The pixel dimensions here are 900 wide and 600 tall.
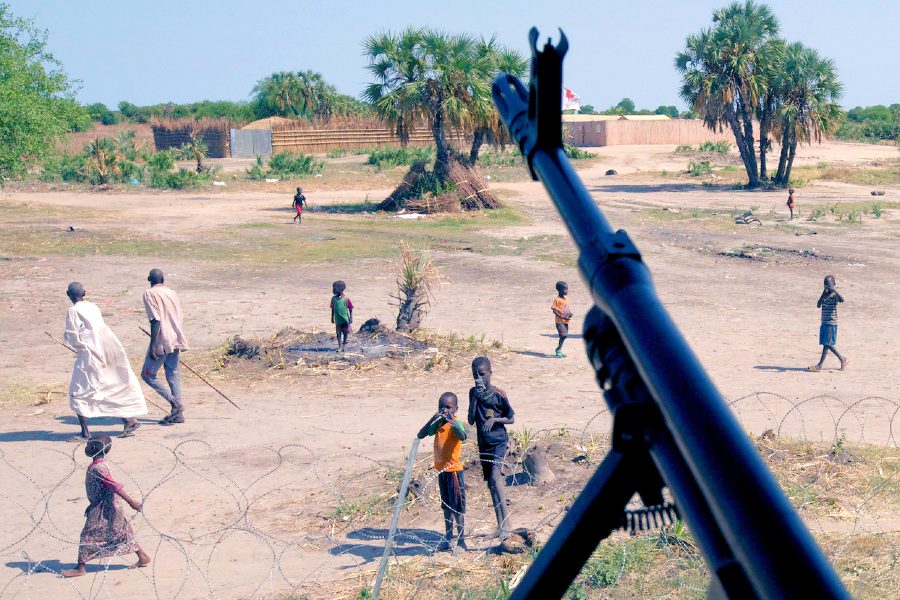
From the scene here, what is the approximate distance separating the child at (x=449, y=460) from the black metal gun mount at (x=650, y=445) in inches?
233

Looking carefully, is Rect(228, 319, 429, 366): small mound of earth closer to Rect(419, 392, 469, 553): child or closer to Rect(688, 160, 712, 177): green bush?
Rect(419, 392, 469, 553): child

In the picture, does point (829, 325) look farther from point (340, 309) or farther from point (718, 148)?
point (718, 148)

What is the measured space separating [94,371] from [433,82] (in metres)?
21.8

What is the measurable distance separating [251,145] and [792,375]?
51.6 m

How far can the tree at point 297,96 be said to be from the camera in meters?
79.2

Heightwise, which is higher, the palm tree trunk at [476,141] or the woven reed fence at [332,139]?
the woven reed fence at [332,139]

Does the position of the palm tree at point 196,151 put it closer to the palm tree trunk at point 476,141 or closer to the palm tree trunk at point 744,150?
the palm tree trunk at point 476,141

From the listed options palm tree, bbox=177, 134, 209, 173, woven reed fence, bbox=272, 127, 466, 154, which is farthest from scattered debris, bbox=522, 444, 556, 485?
woven reed fence, bbox=272, 127, 466, 154

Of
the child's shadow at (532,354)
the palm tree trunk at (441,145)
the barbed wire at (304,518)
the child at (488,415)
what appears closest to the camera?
the barbed wire at (304,518)

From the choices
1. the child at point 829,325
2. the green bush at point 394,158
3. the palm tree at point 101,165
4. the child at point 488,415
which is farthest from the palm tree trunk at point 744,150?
the child at point 488,415

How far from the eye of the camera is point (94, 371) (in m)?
10.0

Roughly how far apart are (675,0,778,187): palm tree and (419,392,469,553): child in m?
32.0

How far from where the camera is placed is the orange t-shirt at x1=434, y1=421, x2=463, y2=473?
7449mm

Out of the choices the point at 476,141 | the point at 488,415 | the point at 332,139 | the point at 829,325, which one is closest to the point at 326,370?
the point at 488,415
